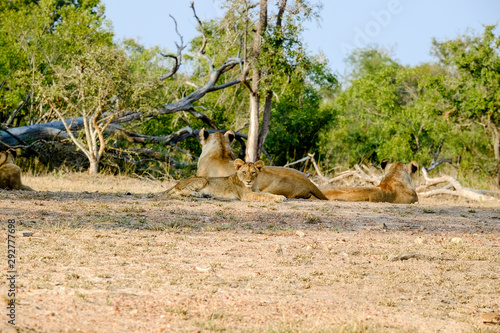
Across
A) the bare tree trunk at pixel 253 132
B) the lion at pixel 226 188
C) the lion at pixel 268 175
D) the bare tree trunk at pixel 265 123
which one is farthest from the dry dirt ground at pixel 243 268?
the bare tree trunk at pixel 265 123

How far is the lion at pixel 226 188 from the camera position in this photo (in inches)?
389

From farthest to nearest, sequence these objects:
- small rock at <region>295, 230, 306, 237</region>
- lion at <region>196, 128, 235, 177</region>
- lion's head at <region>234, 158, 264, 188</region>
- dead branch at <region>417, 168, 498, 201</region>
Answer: dead branch at <region>417, 168, 498, 201</region> < lion at <region>196, 128, 235, 177</region> < lion's head at <region>234, 158, 264, 188</region> < small rock at <region>295, 230, 306, 237</region>

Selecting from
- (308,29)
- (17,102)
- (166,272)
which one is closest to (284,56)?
(308,29)

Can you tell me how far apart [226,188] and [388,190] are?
2800 millimetres

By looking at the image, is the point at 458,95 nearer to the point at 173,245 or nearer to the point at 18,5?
the point at 173,245

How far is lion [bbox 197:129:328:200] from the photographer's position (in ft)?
34.5

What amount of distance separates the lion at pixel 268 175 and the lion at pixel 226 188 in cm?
23

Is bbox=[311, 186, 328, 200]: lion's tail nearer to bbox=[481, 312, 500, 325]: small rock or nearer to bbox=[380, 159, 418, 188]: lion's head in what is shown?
bbox=[380, 159, 418, 188]: lion's head

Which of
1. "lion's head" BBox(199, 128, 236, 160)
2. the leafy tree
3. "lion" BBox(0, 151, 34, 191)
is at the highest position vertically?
the leafy tree

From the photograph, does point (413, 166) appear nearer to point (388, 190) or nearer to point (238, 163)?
point (388, 190)

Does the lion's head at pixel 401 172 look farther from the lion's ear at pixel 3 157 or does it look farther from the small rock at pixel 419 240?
the lion's ear at pixel 3 157


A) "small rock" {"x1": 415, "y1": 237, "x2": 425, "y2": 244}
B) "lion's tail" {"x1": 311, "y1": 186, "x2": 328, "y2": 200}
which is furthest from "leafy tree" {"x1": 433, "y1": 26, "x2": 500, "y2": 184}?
"small rock" {"x1": 415, "y1": 237, "x2": 425, "y2": 244}

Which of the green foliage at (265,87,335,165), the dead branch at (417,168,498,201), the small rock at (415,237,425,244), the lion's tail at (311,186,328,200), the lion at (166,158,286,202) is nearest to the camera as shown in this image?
the small rock at (415,237,425,244)

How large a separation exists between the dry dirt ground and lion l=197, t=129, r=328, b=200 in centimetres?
133
